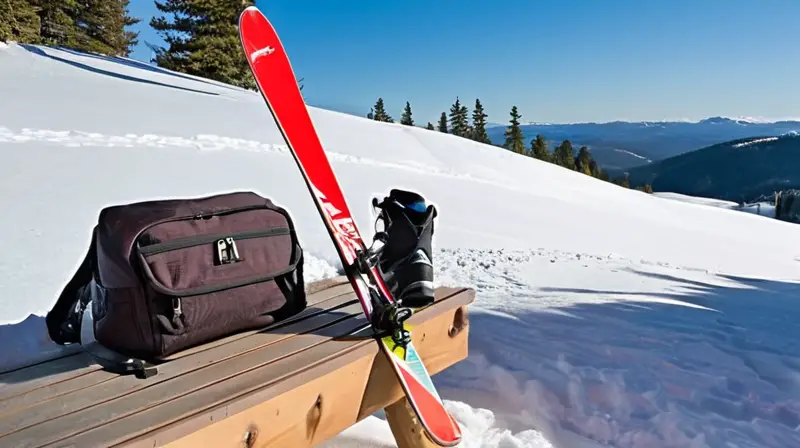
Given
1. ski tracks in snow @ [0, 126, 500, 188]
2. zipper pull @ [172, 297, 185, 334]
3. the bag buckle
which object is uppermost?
ski tracks in snow @ [0, 126, 500, 188]

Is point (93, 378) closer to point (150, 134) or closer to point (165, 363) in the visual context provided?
point (165, 363)

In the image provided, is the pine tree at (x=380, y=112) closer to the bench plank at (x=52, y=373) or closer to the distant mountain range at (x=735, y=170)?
the bench plank at (x=52, y=373)

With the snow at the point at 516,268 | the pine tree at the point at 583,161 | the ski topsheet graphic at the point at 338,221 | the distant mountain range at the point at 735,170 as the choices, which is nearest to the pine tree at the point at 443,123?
the pine tree at the point at 583,161

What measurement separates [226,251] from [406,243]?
0.73 metres

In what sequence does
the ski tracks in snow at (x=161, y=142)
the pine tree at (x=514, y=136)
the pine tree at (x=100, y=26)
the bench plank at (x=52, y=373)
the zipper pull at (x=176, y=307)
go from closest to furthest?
1. the bench plank at (x=52, y=373)
2. the zipper pull at (x=176, y=307)
3. the ski tracks in snow at (x=161, y=142)
4. the pine tree at (x=100, y=26)
5. the pine tree at (x=514, y=136)

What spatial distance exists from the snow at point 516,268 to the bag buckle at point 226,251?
1.85 feet

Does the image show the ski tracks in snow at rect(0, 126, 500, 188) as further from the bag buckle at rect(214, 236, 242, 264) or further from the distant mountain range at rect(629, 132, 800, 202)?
the distant mountain range at rect(629, 132, 800, 202)

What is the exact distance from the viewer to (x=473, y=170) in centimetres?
1152

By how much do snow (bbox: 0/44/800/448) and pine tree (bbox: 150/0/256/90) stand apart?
35.5 feet

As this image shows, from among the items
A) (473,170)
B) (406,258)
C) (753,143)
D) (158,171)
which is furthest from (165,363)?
(753,143)

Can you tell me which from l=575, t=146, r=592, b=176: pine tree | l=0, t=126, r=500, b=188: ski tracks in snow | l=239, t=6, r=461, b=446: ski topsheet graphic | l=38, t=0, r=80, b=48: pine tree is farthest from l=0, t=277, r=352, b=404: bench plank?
l=575, t=146, r=592, b=176: pine tree

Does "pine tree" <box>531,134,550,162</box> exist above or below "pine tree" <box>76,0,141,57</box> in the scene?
below

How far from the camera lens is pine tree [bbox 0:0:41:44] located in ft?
58.0

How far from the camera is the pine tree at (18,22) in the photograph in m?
17.7
